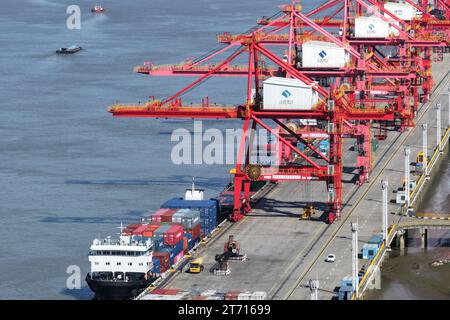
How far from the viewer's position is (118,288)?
8500 centimetres

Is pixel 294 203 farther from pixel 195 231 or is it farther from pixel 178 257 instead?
pixel 178 257

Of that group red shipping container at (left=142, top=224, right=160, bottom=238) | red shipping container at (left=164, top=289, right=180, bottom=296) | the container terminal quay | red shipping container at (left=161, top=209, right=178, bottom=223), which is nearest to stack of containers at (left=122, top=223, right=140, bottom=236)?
the container terminal quay

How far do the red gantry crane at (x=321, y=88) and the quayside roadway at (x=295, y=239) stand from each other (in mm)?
2293

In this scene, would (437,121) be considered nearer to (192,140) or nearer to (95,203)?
(192,140)

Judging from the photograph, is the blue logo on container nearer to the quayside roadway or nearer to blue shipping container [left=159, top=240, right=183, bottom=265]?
the quayside roadway

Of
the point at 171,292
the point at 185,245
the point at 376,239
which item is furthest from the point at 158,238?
the point at 376,239

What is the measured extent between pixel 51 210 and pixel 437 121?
51.4m

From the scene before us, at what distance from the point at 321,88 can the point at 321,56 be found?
15.3 metres

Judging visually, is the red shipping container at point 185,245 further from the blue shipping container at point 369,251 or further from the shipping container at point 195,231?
the blue shipping container at point 369,251

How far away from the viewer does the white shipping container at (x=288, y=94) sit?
101m

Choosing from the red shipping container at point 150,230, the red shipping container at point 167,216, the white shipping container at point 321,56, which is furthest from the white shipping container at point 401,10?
the red shipping container at point 150,230

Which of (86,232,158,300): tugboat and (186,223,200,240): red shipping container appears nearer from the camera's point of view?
(86,232,158,300): tugboat

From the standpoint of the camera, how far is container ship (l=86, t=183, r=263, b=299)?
279 feet

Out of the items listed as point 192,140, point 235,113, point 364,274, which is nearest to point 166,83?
point 192,140
